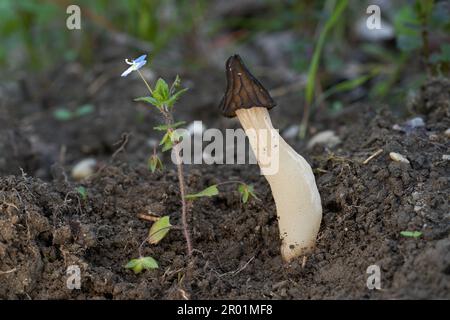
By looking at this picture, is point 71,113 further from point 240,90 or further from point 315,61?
point 240,90

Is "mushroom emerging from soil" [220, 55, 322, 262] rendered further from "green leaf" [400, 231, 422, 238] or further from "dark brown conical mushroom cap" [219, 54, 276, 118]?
"green leaf" [400, 231, 422, 238]

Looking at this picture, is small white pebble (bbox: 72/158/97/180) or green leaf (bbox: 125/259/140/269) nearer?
green leaf (bbox: 125/259/140/269)

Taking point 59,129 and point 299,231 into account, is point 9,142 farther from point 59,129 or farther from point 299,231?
point 299,231

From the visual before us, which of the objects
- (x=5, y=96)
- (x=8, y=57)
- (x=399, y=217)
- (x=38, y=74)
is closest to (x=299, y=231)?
(x=399, y=217)

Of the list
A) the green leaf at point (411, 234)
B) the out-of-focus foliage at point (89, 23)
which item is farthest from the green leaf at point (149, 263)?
the out-of-focus foliage at point (89, 23)

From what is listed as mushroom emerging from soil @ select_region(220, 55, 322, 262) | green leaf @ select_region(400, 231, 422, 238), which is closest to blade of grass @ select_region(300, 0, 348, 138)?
mushroom emerging from soil @ select_region(220, 55, 322, 262)

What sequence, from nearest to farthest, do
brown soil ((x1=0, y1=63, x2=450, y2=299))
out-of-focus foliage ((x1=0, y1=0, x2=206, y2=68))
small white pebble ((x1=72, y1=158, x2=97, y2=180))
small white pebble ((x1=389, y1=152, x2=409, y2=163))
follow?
brown soil ((x1=0, y1=63, x2=450, y2=299)) < small white pebble ((x1=389, y1=152, x2=409, y2=163)) < small white pebble ((x1=72, y1=158, x2=97, y2=180)) < out-of-focus foliage ((x1=0, y1=0, x2=206, y2=68))
